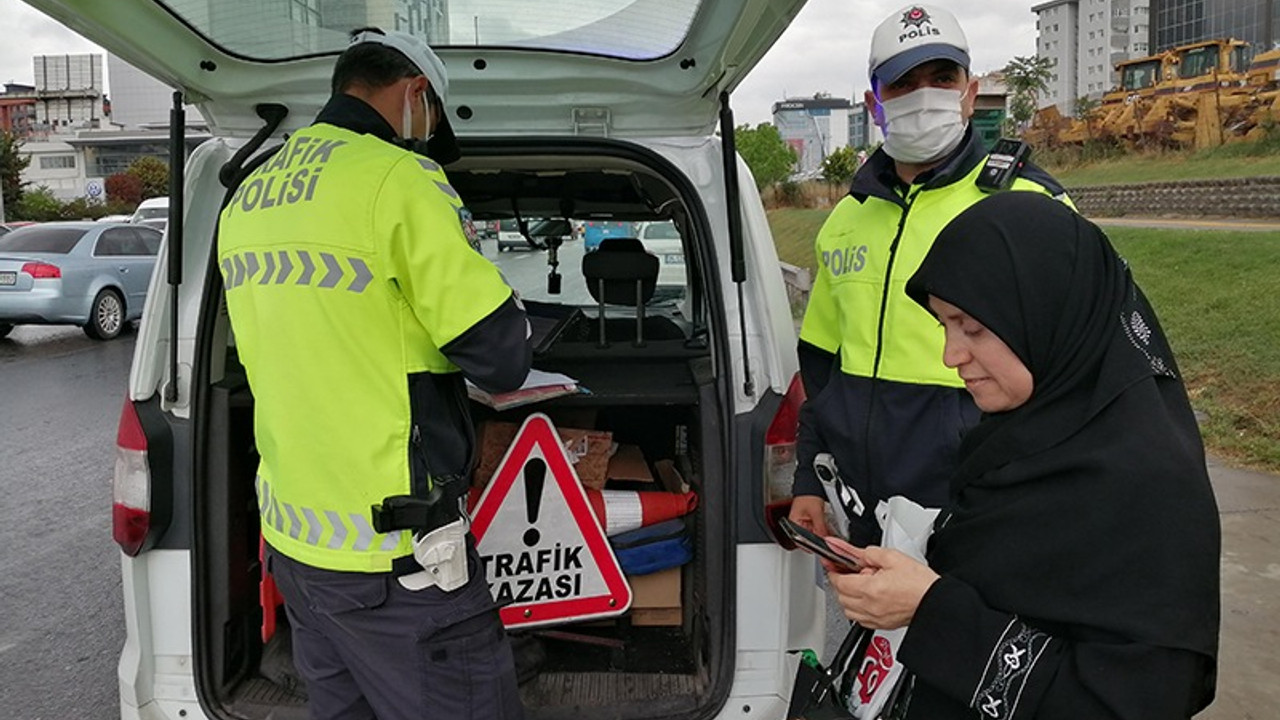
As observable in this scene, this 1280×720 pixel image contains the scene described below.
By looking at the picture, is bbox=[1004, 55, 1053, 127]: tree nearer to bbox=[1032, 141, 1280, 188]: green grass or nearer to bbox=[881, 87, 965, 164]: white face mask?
bbox=[1032, 141, 1280, 188]: green grass

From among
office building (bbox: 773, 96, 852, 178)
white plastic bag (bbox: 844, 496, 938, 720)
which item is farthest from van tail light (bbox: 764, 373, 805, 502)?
office building (bbox: 773, 96, 852, 178)

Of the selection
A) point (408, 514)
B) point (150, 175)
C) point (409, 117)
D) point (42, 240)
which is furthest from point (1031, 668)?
point (150, 175)

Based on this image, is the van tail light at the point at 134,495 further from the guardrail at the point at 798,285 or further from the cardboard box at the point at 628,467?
the guardrail at the point at 798,285

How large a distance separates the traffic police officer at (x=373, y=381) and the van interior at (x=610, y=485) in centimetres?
45

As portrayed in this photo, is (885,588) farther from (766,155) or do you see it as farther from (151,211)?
(766,155)

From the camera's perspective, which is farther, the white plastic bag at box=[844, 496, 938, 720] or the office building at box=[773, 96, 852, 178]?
the office building at box=[773, 96, 852, 178]

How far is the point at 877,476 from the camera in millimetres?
2213

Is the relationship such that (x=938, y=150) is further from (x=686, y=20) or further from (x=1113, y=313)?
(x=1113, y=313)

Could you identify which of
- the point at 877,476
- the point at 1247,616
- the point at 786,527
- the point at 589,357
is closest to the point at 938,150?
the point at 877,476

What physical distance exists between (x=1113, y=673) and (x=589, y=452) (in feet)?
6.97

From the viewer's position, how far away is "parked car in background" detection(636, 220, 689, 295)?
603cm

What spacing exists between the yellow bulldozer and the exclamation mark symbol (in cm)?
3118

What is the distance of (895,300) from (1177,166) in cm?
3191

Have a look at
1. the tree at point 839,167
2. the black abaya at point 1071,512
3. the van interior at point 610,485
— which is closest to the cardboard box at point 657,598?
the van interior at point 610,485
